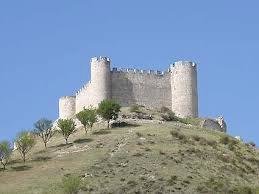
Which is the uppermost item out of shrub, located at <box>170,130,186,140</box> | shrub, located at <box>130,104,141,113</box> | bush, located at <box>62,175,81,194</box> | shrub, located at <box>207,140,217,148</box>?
shrub, located at <box>130,104,141,113</box>

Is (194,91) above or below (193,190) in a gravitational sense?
above

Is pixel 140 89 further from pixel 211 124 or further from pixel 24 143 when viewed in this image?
pixel 24 143

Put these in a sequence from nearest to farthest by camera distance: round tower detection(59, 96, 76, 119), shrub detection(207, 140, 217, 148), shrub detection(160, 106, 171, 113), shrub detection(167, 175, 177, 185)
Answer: shrub detection(167, 175, 177, 185) → shrub detection(207, 140, 217, 148) → shrub detection(160, 106, 171, 113) → round tower detection(59, 96, 76, 119)

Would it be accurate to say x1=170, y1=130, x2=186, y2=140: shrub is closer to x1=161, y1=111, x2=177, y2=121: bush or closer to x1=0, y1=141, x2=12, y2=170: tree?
x1=161, y1=111, x2=177, y2=121: bush

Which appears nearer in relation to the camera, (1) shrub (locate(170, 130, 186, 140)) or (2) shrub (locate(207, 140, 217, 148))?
(2) shrub (locate(207, 140, 217, 148))

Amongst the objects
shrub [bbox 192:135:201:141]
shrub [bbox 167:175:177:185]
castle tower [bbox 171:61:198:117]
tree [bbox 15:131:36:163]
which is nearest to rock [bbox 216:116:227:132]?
castle tower [bbox 171:61:198:117]

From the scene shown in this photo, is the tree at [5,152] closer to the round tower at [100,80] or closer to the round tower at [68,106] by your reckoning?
the round tower at [100,80]

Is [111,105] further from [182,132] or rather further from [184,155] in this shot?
[184,155]

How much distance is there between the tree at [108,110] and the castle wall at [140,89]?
7158 mm

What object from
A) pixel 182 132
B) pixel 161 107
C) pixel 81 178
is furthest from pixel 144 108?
pixel 81 178

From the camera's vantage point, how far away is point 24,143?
88.7 metres

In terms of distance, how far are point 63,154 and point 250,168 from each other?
16844 mm

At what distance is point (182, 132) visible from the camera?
304 ft

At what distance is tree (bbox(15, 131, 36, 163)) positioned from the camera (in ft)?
291
